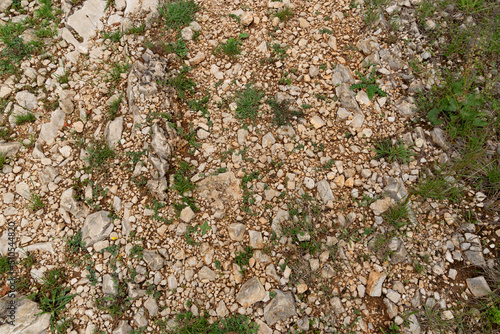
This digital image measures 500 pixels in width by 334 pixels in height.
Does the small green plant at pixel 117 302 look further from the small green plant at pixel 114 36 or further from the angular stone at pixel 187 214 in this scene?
the small green plant at pixel 114 36

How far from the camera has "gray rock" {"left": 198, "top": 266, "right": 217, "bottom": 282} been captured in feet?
13.0

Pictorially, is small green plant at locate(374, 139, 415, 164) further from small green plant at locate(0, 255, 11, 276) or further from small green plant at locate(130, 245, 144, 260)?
small green plant at locate(0, 255, 11, 276)

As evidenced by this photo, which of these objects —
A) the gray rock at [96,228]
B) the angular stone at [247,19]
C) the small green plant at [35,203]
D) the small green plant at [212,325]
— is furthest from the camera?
the angular stone at [247,19]

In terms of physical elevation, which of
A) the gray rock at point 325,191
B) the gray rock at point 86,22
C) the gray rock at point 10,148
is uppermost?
the gray rock at point 86,22

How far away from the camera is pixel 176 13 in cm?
549

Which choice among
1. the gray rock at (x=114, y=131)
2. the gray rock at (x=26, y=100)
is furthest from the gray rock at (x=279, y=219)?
the gray rock at (x=26, y=100)

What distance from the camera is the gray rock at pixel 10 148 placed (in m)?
4.69

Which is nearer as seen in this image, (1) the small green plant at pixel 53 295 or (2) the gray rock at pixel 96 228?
(1) the small green plant at pixel 53 295

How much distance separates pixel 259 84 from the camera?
507 cm

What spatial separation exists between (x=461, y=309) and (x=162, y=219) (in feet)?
13.2

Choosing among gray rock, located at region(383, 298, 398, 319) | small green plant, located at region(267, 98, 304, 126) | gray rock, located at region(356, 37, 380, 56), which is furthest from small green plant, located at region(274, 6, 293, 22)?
gray rock, located at region(383, 298, 398, 319)

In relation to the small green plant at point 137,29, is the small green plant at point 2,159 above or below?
below

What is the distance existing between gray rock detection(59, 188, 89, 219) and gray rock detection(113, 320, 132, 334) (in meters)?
1.59

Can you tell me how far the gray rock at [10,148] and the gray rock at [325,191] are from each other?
4671 millimetres
